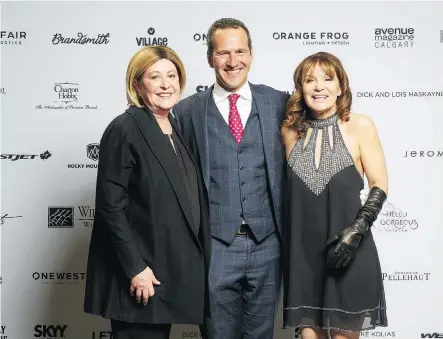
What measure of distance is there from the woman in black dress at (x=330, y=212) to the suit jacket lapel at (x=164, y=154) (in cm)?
42

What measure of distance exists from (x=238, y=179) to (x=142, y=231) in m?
0.44

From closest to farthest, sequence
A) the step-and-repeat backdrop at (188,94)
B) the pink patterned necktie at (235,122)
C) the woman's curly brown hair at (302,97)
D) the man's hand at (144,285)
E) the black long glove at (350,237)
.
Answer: the man's hand at (144,285) < the black long glove at (350,237) < the woman's curly brown hair at (302,97) < the pink patterned necktie at (235,122) < the step-and-repeat backdrop at (188,94)

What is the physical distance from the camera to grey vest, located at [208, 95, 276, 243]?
2.24m

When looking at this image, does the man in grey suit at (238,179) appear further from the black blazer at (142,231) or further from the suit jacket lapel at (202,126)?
the black blazer at (142,231)

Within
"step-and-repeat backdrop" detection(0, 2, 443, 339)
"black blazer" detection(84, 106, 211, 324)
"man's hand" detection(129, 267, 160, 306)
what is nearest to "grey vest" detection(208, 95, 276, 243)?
"black blazer" detection(84, 106, 211, 324)

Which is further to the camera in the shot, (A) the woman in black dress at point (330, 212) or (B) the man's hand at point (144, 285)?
(A) the woman in black dress at point (330, 212)

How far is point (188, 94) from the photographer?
3191mm

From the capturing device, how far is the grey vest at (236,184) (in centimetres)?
224

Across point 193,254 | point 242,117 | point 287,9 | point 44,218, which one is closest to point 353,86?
point 287,9

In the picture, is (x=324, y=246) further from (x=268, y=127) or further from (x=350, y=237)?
(x=268, y=127)

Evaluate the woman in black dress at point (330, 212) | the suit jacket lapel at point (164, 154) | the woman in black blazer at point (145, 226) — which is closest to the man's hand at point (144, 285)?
the woman in black blazer at point (145, 226)

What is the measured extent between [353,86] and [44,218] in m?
1.82

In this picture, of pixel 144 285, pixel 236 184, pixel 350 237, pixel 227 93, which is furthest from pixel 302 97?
pixel 144 285

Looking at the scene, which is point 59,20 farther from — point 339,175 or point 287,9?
point 339,175
